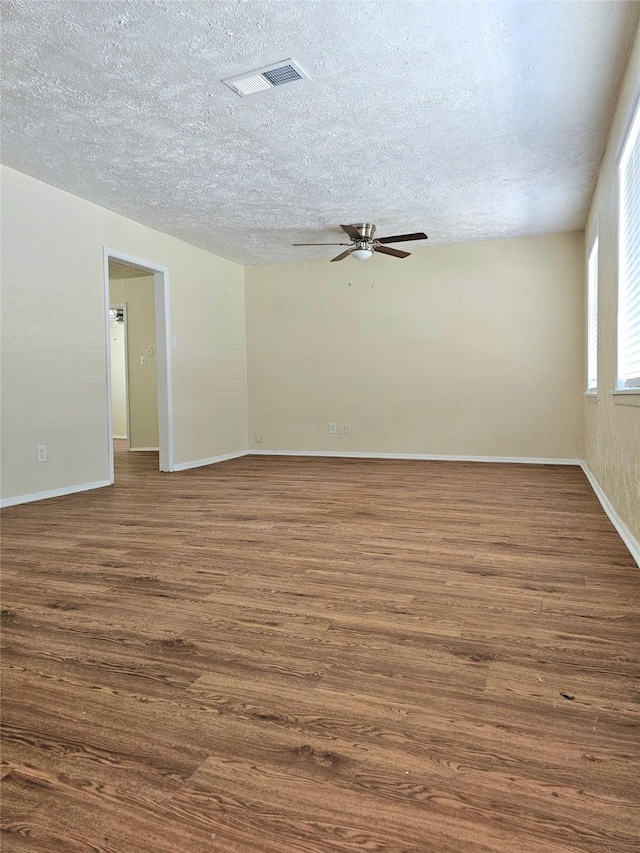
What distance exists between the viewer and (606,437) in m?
3.74

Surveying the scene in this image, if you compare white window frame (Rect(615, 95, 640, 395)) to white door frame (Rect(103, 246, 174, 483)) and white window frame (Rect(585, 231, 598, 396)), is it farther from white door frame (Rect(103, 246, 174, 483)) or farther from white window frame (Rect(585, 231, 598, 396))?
white door frame (Rect(103, 246, 174, 483))

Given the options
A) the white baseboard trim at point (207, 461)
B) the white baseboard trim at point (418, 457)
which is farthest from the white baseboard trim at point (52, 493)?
the white baseboard trim at point (418, 457)

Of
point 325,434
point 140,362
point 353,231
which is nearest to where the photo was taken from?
point 353,231

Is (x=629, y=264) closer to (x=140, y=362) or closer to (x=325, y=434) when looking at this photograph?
(x=325, y=434)

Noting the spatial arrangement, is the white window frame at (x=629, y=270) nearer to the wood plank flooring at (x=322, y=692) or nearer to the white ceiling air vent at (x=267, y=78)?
the wood plank flooring at (x=322, y=692)

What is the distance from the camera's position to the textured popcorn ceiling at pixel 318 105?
2451mm

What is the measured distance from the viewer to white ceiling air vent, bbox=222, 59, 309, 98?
109 inches

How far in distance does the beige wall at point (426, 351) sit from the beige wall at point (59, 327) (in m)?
1.47

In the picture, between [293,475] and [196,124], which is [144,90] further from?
[293,475]

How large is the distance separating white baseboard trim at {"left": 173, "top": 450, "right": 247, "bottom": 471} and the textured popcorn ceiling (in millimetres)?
2527

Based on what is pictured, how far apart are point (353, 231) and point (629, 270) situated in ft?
Result: 9.54

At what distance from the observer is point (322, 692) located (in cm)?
145

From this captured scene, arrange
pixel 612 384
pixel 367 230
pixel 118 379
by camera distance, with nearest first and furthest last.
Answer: pixel 612 384
pixel 367 230
pixel 118 379

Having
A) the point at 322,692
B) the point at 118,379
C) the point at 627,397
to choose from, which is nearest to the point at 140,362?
the point at 118,379
